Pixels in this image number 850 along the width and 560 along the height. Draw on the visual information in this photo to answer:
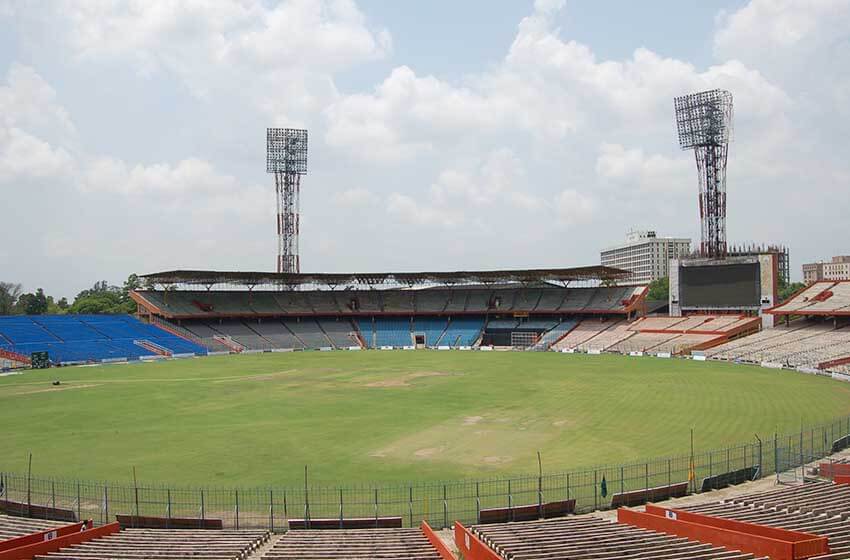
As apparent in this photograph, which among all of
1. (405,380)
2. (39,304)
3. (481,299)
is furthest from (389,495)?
(39,304)

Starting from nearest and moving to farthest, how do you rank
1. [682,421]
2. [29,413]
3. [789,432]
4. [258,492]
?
[258,492]
[789,432]
[682,421]
[29,413]

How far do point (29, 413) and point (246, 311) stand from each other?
186ft

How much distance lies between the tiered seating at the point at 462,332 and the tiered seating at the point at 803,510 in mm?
73693

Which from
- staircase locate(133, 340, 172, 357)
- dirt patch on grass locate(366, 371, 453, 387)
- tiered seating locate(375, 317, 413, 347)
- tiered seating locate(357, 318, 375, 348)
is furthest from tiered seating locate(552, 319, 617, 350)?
staircase locate(133, 340, 172, 357)

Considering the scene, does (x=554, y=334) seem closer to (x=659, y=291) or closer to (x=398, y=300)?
(x=398, y=300)

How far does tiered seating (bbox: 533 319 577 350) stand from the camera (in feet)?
293

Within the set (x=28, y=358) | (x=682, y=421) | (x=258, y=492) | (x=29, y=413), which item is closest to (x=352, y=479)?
(x=258, y=492)

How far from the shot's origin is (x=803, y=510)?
17562mm

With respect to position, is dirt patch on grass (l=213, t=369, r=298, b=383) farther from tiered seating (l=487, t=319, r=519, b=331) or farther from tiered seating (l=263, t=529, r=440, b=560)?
tiered seating (l=487, t=319, r=519, b=331)

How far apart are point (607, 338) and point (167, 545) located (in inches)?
2977

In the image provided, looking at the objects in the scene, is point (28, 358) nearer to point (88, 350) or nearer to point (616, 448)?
point (88, 350)

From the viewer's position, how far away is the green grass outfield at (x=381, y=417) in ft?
93.2

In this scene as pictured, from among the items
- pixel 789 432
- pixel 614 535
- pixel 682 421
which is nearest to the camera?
pixel 614 535

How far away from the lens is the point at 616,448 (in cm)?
3009
